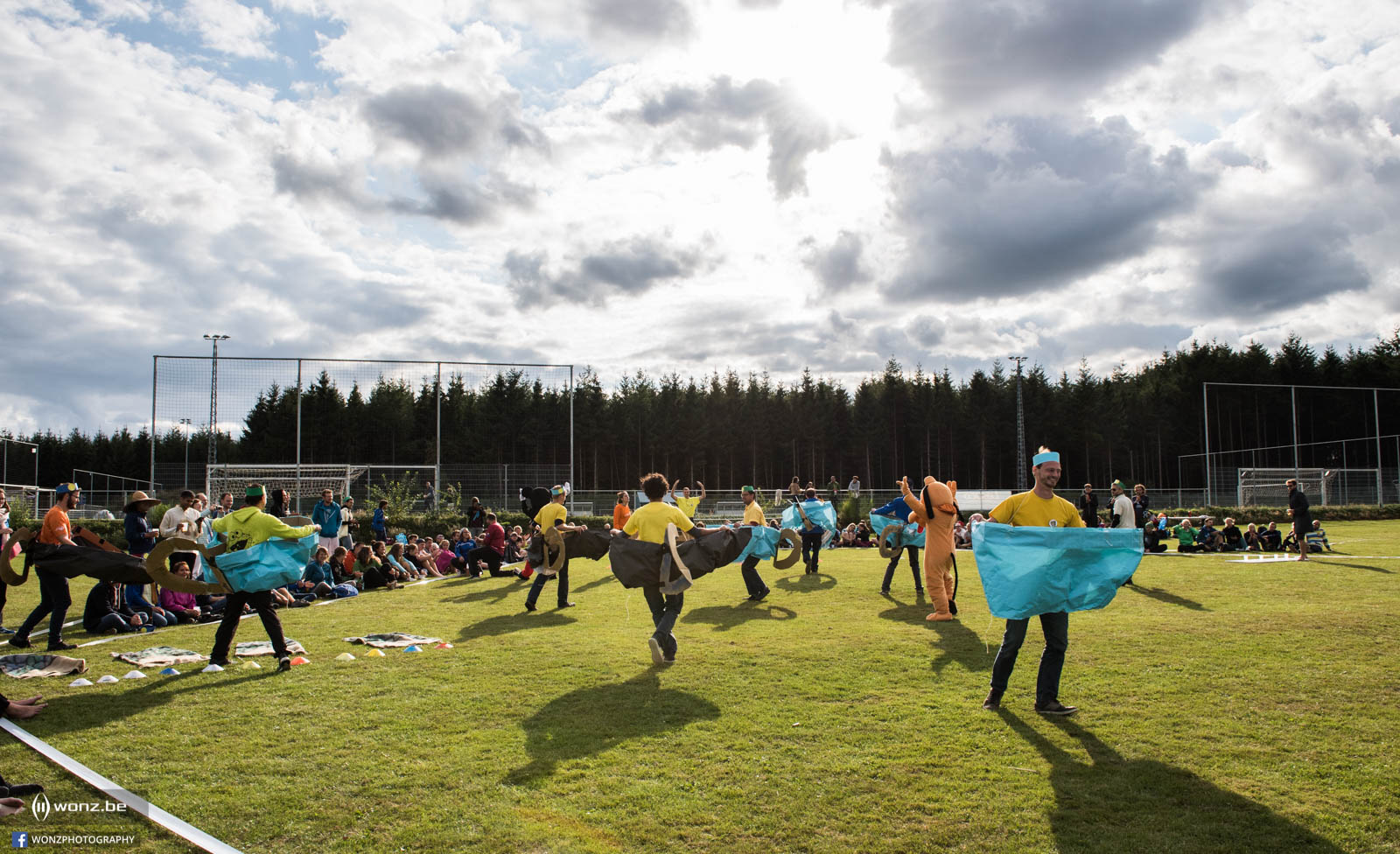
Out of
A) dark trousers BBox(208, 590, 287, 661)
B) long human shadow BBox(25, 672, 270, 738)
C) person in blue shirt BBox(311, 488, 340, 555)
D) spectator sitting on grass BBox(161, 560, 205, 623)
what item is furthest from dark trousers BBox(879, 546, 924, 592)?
person in blue shirt BBox(311, 488, 340, 555)

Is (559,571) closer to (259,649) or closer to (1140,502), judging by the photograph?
(259,649)

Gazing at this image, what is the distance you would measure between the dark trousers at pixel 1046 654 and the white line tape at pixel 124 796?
18.8 ft

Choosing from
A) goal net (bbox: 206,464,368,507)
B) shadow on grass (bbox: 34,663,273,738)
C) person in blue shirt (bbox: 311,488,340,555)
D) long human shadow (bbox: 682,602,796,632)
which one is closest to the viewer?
shadow on grass (bbox: 34,663,273,738)

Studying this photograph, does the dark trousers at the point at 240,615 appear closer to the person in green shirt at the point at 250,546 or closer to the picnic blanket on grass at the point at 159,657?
the person in green shirt at the point at 250,546

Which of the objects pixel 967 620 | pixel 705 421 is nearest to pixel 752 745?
pixel 967 620

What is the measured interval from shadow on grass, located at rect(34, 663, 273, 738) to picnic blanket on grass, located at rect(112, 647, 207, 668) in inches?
14.2

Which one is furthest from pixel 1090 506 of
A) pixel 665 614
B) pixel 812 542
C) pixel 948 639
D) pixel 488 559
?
pixel 488 559

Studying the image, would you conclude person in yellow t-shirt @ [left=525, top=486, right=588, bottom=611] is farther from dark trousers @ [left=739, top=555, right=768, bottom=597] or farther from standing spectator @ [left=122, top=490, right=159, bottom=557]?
standing spectator @ [left=122, top=490, right=159, bottom=557]

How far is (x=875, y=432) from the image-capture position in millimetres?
71938

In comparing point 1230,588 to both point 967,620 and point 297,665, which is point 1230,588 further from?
point 297,665

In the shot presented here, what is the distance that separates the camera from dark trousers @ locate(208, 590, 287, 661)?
27.9 feet

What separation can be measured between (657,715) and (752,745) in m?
1.08

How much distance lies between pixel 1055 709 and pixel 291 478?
27260 mm

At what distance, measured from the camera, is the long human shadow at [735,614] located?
38.2ft
